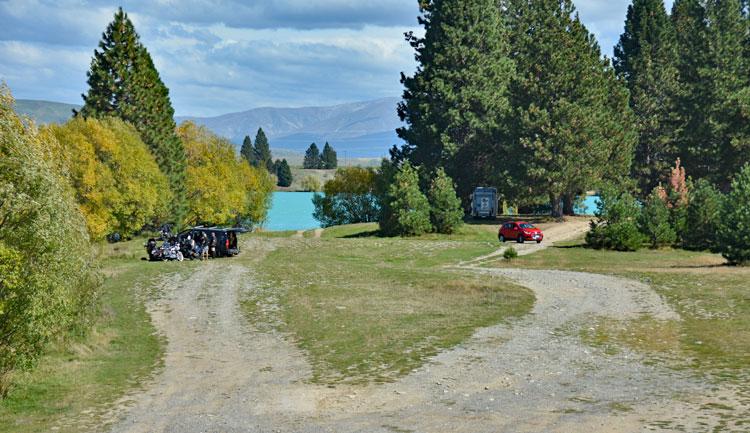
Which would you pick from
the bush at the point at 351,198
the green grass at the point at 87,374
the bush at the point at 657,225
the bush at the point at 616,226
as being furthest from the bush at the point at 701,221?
the bush at the point at 351,198

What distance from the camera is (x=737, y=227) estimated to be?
Result: 44344mm

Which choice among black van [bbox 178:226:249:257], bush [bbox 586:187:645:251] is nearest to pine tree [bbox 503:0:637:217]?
bush [bbox 586:187:645:251]

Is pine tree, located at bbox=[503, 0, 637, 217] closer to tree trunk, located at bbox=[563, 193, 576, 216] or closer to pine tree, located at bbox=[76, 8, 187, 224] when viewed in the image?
tree trunk, located at bbox=[563, 193, 576, 216]

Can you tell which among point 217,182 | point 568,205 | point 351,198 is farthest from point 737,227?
point 217,182

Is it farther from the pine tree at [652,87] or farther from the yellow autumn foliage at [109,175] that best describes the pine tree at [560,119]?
the yellow autumn foliage at [109,175]

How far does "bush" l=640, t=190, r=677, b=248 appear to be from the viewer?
5659 cm

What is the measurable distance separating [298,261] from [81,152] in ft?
89.9

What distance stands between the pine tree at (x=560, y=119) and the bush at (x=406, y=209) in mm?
11968

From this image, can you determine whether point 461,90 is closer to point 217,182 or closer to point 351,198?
point 351,198

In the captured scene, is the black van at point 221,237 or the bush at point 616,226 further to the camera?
the bush at point 616,226

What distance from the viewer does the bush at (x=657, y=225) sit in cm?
5659

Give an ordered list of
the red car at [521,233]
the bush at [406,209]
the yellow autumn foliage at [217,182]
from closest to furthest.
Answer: the red car at [521,233]
the bush at [406,209]
the yellow autumn foliage at [217,182]

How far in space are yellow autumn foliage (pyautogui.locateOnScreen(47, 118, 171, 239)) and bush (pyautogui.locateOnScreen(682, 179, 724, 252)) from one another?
4691 cm

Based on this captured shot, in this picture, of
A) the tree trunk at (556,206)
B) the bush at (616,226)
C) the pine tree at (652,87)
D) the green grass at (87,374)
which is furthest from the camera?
the pine tree at (652,87)
